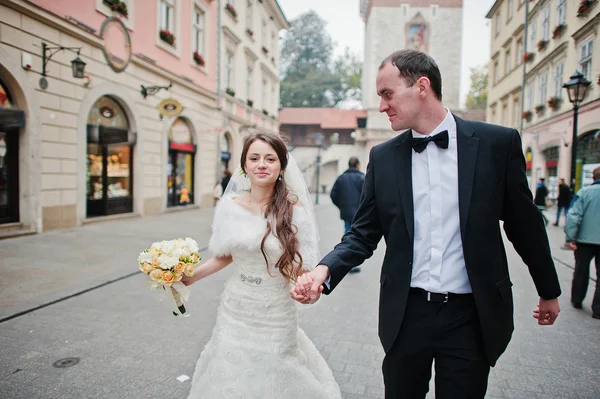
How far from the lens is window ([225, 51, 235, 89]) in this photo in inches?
837

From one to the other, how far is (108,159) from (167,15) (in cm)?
642

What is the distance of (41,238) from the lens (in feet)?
30.0

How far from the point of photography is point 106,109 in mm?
12406

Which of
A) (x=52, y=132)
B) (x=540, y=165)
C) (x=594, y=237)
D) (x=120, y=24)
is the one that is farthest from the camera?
(x=540, y=165)

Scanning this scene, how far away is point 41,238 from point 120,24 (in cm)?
633

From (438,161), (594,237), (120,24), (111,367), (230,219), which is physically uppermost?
(120,24)

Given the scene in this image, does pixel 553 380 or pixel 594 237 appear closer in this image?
pixel 553 380

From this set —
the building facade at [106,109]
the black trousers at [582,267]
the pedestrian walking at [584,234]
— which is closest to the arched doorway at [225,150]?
the building facade at [106,109]

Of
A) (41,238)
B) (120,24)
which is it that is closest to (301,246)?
(41,238)

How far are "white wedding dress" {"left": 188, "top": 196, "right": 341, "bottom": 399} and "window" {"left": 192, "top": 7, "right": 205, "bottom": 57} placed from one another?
55.2 ft

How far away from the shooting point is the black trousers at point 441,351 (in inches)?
72.8

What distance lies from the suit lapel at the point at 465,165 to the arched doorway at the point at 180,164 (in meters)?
15.0

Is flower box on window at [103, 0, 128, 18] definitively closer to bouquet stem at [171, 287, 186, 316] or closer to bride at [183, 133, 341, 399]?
bride at [183, 133, 341, 399]

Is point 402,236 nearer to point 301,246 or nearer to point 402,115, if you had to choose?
point 402,115
